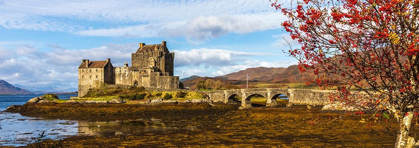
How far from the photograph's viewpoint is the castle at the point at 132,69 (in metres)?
96.3

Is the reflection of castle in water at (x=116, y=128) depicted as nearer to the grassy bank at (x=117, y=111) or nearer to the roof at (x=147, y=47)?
the grassy bank at (x=117, y=111)

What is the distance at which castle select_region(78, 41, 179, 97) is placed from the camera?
316ft

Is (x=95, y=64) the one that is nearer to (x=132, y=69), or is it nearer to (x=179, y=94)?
(x=132, y=69)

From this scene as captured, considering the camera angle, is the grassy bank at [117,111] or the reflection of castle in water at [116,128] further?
the grassy bank at [117,111]

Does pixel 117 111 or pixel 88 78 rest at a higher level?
pixel 88 78

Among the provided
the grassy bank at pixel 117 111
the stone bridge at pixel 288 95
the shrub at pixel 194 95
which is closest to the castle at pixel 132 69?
the shrub at pixel 194 95

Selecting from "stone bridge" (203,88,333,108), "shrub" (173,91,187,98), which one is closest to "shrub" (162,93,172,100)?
"shrub" (173,91,187,98)

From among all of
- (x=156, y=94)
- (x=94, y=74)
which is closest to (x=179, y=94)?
(x=156, y=94)

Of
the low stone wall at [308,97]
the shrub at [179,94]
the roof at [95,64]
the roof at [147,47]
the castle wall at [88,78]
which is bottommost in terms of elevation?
the low stone wall at [308,97]

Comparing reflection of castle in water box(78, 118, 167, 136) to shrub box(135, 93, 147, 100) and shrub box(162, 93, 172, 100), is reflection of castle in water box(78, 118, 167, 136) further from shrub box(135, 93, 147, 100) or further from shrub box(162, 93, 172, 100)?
shrub box(135, 93, 147, 100)

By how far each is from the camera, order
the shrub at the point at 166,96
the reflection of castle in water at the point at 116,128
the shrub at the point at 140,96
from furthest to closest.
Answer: the shrub at the point at 140,96 → the shrub at the point at 166,96 → the reflection of castle in water at the point at 116,128

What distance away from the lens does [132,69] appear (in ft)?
322

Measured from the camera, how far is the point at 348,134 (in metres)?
27.3

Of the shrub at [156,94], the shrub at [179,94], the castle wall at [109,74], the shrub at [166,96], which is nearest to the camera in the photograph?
the shrub at [166,96]
